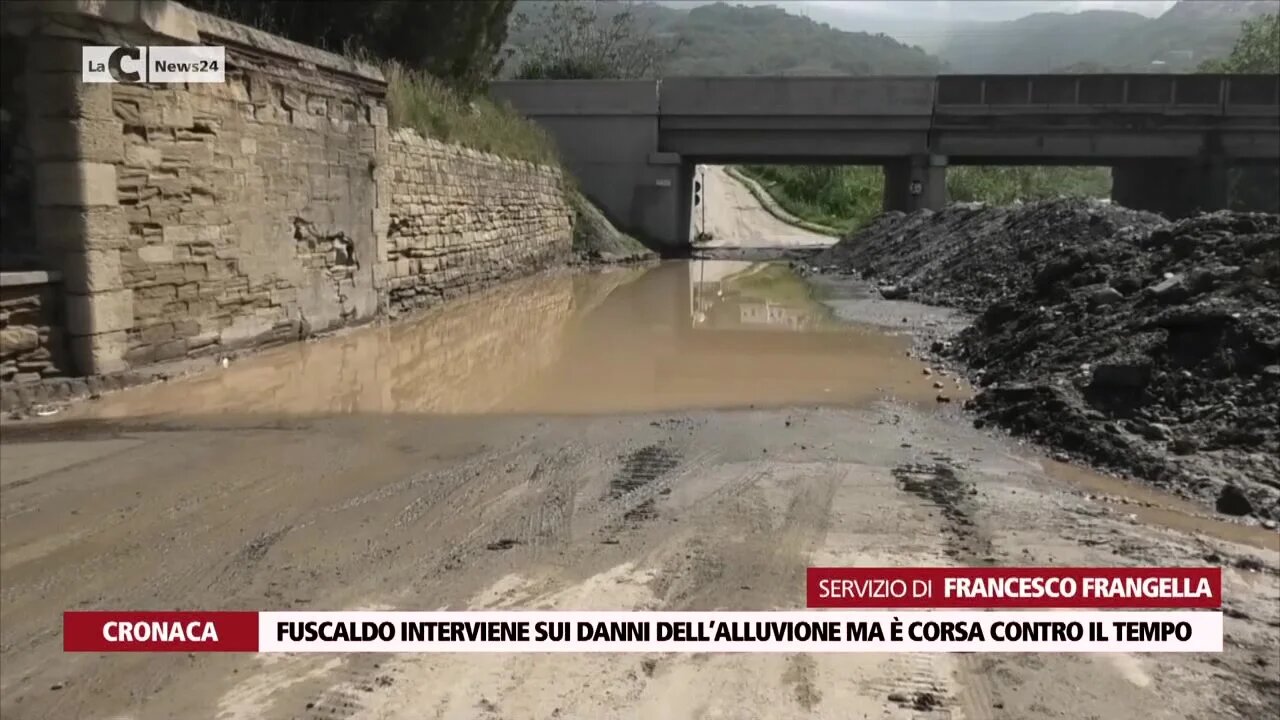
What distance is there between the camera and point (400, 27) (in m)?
17.3

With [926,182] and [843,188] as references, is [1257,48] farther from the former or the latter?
[926,182]

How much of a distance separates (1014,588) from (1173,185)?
34617 mm

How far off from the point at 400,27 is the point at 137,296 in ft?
34.5

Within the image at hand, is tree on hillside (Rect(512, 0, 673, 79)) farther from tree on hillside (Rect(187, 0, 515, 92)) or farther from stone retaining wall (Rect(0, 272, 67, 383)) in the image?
stone retaining wall (Rect(0, 272, 67, 383))

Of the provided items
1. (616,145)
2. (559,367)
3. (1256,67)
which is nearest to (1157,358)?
(559,367)

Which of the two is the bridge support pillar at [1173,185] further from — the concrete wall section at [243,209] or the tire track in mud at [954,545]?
the tire track in mud at [954,545]

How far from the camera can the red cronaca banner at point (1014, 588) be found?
13.0 feet

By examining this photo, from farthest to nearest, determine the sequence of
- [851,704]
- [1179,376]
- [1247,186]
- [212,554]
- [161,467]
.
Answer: [1247,186]
[1179,376]
[161,467]
[212,554]
[851,704]

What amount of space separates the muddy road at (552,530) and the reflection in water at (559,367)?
68mm

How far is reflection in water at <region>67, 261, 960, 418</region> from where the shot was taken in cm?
828

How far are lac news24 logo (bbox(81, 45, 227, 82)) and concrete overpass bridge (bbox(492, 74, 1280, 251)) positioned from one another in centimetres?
2274

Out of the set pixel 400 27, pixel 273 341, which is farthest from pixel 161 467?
pixel 400 27

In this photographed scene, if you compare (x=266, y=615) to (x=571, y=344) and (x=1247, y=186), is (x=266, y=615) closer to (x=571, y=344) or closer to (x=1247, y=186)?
(x=571, y=344)
